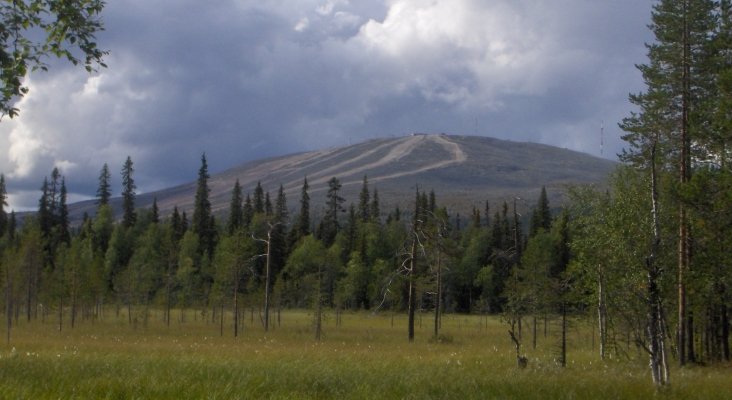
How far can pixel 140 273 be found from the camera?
2398 inches

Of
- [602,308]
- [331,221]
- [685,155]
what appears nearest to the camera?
[602,308]

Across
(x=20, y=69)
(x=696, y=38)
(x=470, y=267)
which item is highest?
(x=696, y=38)

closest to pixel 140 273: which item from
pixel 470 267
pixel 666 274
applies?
pixel 470 267

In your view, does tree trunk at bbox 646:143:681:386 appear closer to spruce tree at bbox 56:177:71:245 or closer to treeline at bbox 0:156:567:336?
treeline at bbox 0:156:567:336

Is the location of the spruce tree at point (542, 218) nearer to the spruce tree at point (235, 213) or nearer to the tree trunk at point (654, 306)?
the spruce tree at point (235, 213)

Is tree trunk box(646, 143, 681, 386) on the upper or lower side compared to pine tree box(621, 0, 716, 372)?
lower

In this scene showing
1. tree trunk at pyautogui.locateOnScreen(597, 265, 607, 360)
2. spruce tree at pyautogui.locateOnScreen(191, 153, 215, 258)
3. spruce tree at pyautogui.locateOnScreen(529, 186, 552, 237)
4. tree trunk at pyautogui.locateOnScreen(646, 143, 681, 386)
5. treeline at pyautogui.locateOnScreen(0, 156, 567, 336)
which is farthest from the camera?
spruce tree at pyautogui.locateOnScreen(191, 153, 215, 258)

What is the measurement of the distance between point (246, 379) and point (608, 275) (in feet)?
24.0

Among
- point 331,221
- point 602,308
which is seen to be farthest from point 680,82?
point 331,221

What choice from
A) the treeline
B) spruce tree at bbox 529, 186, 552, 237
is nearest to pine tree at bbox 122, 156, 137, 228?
the treeline

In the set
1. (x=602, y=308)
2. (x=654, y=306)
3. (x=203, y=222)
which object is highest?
(x=203, y=222)

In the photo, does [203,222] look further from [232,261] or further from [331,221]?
[232,261]

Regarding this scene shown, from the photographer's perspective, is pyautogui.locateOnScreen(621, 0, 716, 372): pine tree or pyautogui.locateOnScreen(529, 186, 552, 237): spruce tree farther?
pyautogui.locateOnScreen(529, 186, 552, 237): spruce tree

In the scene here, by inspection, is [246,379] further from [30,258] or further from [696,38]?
[30,258]
